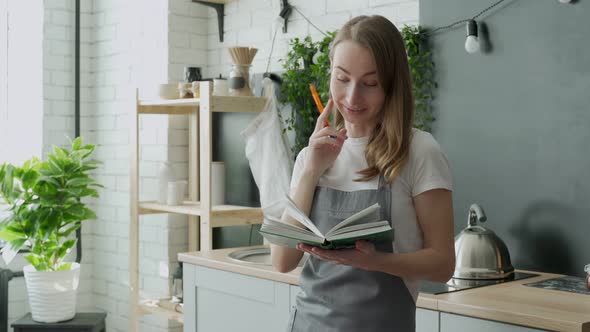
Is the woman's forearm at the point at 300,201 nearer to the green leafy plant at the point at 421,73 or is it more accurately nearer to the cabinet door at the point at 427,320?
the cabinet door at the point at 427,320

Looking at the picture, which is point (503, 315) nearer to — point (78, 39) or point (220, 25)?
point (220, 25)

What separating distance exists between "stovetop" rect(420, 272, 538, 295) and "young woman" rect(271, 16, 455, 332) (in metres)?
0.60

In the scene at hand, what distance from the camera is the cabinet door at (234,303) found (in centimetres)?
271

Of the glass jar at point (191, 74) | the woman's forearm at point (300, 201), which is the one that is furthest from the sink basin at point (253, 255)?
the woman's forearm at point (300, 201)

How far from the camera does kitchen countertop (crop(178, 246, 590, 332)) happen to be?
186cm

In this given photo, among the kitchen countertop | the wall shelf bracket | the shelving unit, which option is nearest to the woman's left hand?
the kitchen countertop

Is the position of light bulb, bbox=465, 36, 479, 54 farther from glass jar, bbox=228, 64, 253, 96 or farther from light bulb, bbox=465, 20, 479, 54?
glass jar, bbox=228, 64, 253, 96

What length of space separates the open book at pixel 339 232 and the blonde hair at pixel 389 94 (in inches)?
6.0

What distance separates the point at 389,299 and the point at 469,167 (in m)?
1.32

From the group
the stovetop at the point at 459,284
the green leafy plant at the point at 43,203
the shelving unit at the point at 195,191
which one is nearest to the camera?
the stovetop at the point at 459,284

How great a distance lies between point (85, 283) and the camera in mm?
4898

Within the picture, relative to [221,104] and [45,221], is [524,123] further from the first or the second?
[45,221]

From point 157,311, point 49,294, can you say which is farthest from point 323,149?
point 49,294

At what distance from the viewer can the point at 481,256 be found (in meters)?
2.53
